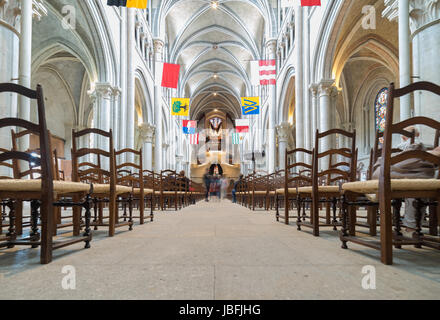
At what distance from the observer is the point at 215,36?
83.0 ft

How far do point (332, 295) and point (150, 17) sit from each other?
734 inches

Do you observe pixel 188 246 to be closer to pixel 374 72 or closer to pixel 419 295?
pixel 419 295

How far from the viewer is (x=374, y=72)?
17.3 meters

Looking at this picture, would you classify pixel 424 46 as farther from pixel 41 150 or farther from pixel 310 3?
pixel 41 150

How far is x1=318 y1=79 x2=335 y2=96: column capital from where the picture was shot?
1055cm

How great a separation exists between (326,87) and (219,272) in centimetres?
1028

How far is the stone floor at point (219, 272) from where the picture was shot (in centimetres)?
141

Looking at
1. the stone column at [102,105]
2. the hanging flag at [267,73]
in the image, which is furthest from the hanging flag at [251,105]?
the stone column at [102,105]

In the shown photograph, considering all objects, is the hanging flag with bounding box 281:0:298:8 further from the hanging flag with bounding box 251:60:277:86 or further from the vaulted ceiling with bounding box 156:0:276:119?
the vaulted ceiling with bounding box 156:0:276:119

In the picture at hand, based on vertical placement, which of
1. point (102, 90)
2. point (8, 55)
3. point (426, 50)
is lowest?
point (8, 55)

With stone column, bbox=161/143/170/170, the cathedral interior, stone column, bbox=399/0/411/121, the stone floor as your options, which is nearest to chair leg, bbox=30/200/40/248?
the cathedral interior

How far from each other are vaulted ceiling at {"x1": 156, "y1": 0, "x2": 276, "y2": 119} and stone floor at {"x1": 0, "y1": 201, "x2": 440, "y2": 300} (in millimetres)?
16937

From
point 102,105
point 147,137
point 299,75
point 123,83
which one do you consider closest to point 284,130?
point 299,75
